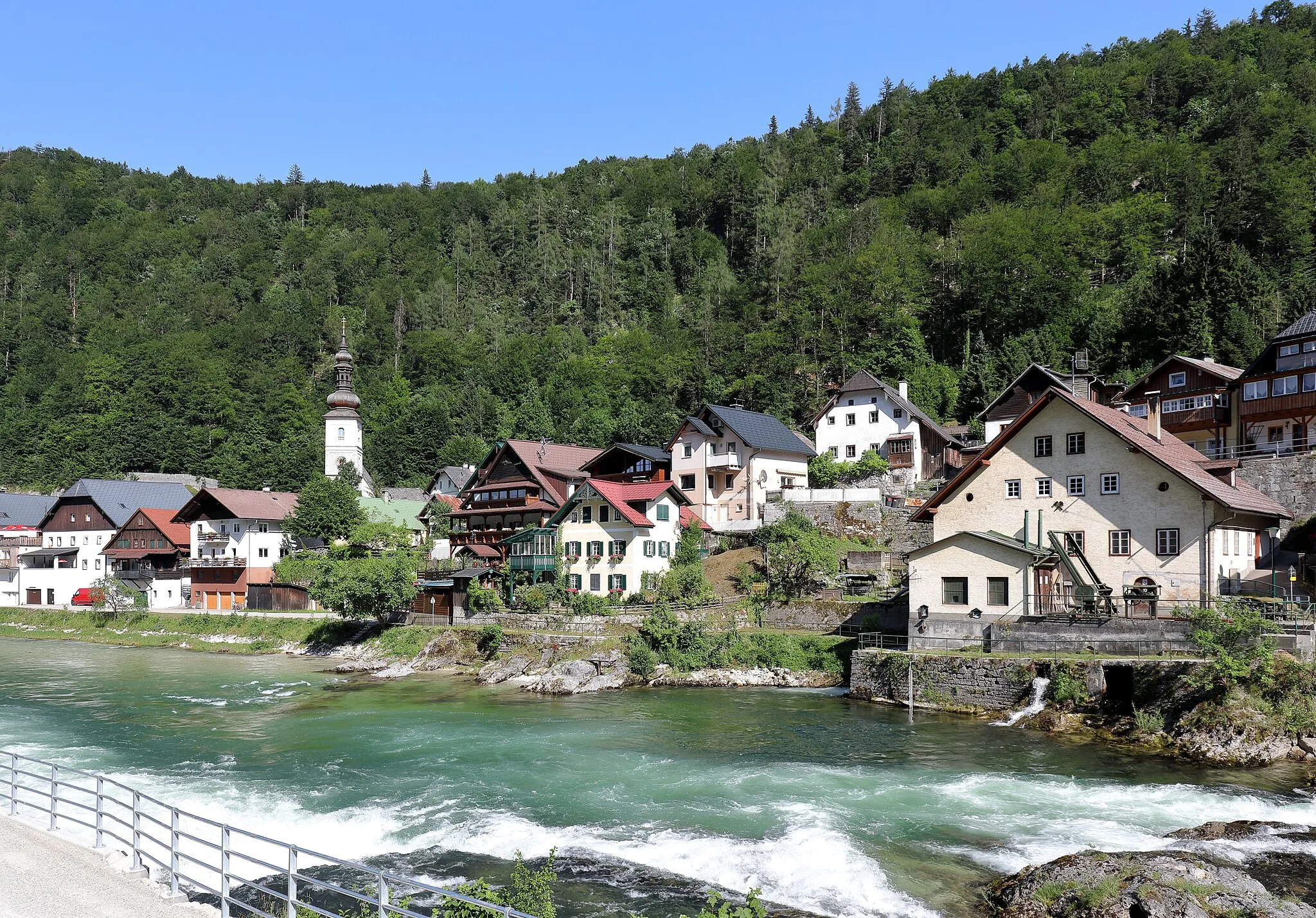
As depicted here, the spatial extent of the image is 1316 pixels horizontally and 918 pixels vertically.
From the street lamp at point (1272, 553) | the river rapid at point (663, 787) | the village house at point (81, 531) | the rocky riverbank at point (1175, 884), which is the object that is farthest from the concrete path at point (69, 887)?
the village house at point (81, 531)

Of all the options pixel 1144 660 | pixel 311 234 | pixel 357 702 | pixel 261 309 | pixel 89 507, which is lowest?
pixel 357 702

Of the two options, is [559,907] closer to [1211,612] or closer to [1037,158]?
[1211,612]

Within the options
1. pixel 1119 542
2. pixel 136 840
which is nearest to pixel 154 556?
pixel 1119 542

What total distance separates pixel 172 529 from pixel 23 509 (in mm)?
34144

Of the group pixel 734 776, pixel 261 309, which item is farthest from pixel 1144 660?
pixel 261 309

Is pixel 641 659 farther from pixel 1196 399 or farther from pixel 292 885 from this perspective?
pixel 1196 399

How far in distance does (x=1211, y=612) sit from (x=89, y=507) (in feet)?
291

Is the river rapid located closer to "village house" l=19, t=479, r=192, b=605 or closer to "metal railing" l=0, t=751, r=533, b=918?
"metal railing" l=0, t=751, r=533, b=918

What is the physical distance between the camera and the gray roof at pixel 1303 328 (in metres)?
49.8

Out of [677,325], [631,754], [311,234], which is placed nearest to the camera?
[631,754]

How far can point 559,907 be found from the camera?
16.5 meters

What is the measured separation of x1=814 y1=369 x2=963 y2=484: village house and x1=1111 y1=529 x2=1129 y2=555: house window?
92.9ft

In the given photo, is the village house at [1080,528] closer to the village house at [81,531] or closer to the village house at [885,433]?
the village house at [885,433]

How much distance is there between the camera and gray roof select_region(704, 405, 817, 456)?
64.3 metres
